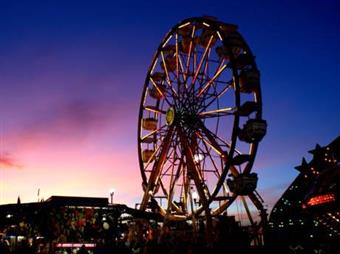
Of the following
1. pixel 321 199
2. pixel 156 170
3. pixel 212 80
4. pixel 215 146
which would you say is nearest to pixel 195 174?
pixel 215 146

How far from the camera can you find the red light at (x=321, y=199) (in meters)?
14.2

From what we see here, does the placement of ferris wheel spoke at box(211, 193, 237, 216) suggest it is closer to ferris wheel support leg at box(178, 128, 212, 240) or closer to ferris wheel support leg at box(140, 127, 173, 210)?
ferris wheel support leg at box(178, 128, 212, 240)

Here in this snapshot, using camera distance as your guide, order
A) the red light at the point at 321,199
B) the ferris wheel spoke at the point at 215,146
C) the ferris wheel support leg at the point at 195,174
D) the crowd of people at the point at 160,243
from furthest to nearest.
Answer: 1. the ferris wheel spoke at the point at 215,146
2. the ferris wheel support leg at the point at 195,174
3. the red light at the point at 321,199
4. the crowd of people at the point at 160,243

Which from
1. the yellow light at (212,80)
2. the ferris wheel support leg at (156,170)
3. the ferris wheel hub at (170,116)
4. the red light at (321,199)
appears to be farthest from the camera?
the ferris wheel support leg at (156,170)

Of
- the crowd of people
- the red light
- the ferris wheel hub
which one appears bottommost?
the crowd of people

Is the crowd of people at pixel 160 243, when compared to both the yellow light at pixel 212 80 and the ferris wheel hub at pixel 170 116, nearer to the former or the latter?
the ferris wheel hub at pixel 170 116

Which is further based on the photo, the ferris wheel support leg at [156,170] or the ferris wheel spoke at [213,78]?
the ferris wheel support leg at [156,170]

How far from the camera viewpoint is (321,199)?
1461cm

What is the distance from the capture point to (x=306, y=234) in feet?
54.8

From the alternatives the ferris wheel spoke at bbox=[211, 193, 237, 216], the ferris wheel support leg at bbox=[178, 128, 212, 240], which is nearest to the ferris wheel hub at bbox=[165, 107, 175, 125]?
the ferris wheel support leg at bbox=[178, 128, 212, 240]

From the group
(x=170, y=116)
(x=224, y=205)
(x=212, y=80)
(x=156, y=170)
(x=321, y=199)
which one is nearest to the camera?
(x=321, y=199)

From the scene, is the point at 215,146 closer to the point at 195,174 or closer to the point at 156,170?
the point at 195,174

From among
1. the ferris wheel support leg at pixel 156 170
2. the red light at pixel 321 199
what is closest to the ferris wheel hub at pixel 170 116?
the ferris wheel support leg at pixel 156 170

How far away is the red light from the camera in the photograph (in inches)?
558
